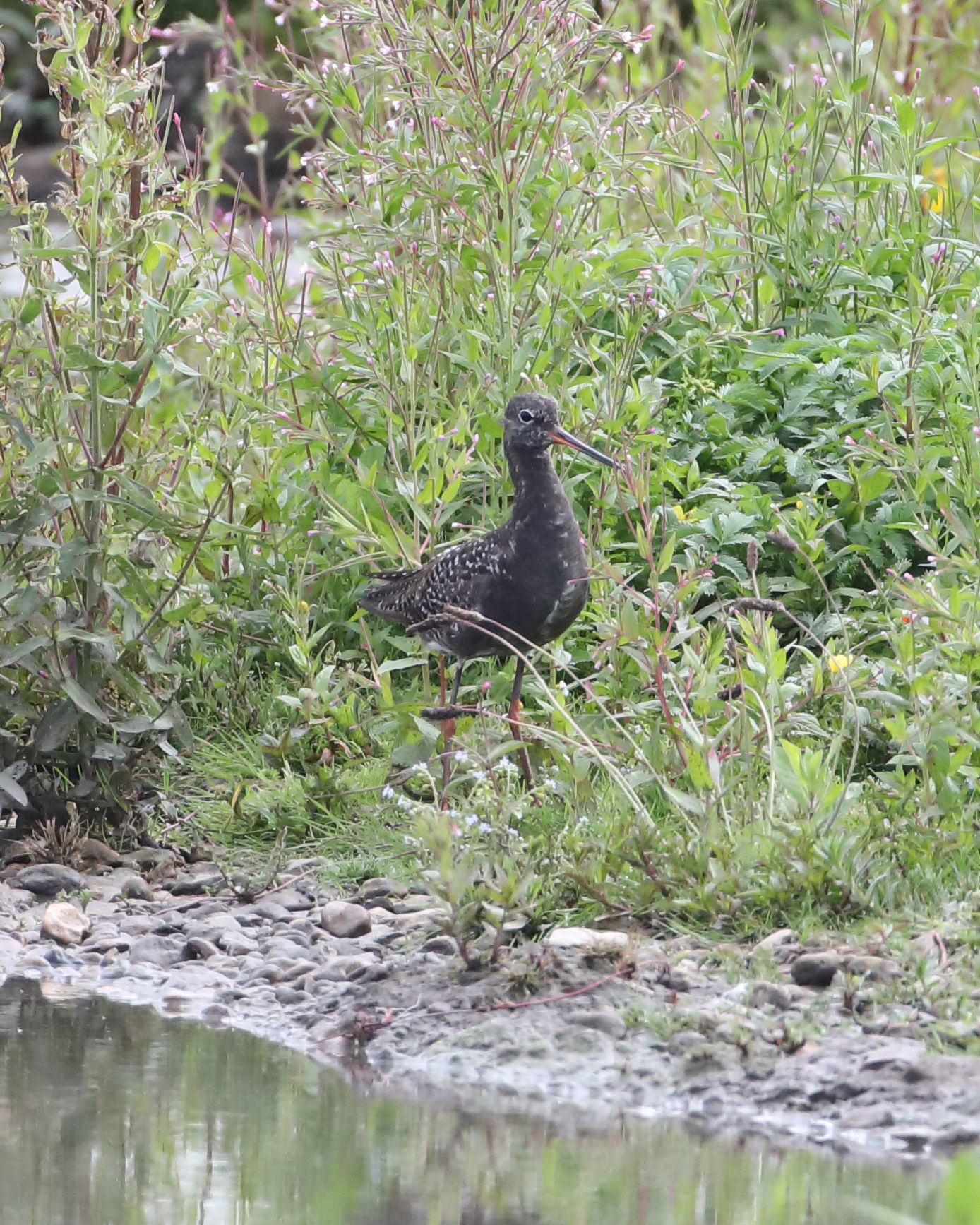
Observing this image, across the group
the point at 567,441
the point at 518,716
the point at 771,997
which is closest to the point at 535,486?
the point at 567,441

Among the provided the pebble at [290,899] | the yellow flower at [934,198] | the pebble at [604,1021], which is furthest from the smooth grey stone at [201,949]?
the yellow flower at [934,198]

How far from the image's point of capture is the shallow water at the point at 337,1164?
312 centimetres

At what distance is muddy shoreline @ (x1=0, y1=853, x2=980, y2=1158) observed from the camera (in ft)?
11.8

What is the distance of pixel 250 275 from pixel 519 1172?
3.88 meters

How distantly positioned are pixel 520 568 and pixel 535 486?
1.01 ft

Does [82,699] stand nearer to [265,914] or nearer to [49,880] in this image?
[49,880]

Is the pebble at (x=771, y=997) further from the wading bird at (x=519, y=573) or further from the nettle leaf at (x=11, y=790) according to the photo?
the nettle leaf at (x=11, y=790)

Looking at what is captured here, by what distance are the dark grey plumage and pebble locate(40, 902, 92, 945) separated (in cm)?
133

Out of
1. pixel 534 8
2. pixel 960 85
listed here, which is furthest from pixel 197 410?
pixel 960 85

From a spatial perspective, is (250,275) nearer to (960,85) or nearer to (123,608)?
Result: (123,608)

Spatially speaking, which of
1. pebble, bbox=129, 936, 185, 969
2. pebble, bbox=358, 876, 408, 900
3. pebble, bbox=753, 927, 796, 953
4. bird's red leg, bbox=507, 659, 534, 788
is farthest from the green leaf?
pebble, bbox=753, 927, 796, 953

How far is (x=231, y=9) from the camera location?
597 inches

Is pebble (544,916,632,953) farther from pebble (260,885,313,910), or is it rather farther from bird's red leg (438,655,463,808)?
pebble (260,885,313,910)

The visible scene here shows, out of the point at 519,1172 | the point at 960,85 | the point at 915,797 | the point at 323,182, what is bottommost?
the point at 519,1172
